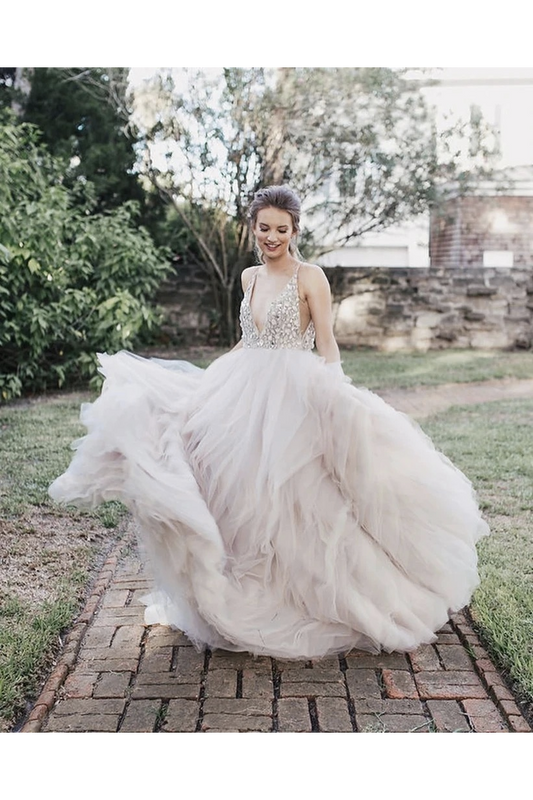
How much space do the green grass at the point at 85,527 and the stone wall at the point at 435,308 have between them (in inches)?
134

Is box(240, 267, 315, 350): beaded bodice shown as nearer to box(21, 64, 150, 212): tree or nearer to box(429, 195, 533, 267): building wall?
box(21, 64, 150, 212): tree

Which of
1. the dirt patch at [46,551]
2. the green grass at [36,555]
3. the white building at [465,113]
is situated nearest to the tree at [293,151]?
the white building at [465,113]

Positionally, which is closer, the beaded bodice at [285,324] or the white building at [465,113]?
the beaded bodice at [285,324]

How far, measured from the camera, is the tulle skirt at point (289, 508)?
2.61m

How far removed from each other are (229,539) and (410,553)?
677 millimetres

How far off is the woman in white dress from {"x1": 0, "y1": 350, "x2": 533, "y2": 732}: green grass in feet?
1.22

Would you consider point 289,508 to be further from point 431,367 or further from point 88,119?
point 88,119

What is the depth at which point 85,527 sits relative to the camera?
14.1 feet

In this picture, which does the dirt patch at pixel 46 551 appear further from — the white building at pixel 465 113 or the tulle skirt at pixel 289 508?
the white building at pixel 465 113

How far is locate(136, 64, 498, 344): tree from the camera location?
401 inches

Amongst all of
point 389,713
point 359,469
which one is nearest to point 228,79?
point 359,469

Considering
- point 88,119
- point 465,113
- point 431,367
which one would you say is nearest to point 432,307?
point 431,367

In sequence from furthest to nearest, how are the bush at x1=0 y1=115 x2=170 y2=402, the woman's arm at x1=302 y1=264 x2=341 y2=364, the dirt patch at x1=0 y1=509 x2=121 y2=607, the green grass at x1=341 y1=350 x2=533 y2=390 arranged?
the green grass at x1=341 y1=350 x2=533 y2=390 → the bush at x1=0 y1=115 x2=170 y2=402 → the dirt patch at x1=0 y1=509 x2=121 y2=607 → the woman's arm at x1=302 y1=264 x2=341 y2=364

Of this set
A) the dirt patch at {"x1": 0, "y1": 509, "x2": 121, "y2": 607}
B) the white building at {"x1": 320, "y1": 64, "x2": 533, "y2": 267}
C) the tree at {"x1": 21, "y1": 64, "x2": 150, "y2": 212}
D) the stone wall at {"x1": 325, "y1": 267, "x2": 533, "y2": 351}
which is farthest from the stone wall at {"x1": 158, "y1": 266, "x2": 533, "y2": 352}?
the dirt patch at {"x1": 0, "y1": 509, "x2": 121, "y2": 607}
